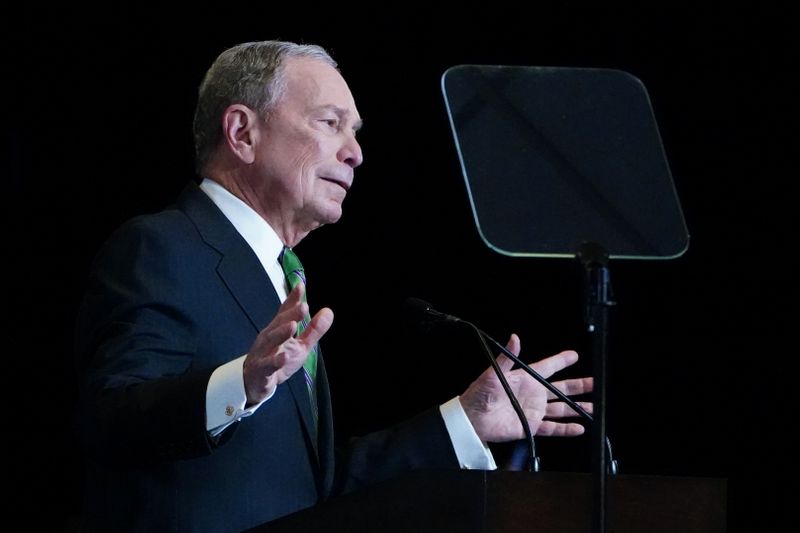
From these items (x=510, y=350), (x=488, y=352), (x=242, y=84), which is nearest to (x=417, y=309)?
(x=488, y=352)

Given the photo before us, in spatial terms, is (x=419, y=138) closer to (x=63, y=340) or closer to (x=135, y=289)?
(x=63, y=340)

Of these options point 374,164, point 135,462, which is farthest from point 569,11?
point 135,462

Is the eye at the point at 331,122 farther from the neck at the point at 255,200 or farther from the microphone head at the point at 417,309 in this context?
the microphone head at the point at 417,309

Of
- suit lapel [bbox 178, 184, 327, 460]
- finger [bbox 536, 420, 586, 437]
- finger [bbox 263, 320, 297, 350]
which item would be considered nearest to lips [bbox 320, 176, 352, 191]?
suit lapel [bbox 178, 184, 327, 460]

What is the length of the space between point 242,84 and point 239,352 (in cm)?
65

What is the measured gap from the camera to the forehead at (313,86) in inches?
101

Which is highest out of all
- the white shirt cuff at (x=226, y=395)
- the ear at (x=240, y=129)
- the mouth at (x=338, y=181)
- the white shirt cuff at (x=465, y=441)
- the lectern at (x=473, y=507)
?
the ear at (x=240, y=129)

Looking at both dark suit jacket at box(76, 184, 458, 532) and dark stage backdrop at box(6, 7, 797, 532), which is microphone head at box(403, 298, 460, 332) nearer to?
dark suit jacket at box(76, 184, 458, 532)

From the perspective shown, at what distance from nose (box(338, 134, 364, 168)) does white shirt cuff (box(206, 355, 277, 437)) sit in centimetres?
82

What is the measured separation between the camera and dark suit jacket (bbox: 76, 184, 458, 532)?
1.86 metres

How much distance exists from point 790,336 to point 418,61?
1.28 metres

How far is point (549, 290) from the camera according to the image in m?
3.76

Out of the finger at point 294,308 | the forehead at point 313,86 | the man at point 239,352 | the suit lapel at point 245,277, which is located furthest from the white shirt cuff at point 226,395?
the forehead at point 313,86

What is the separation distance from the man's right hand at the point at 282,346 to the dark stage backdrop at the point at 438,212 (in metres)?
1.71
